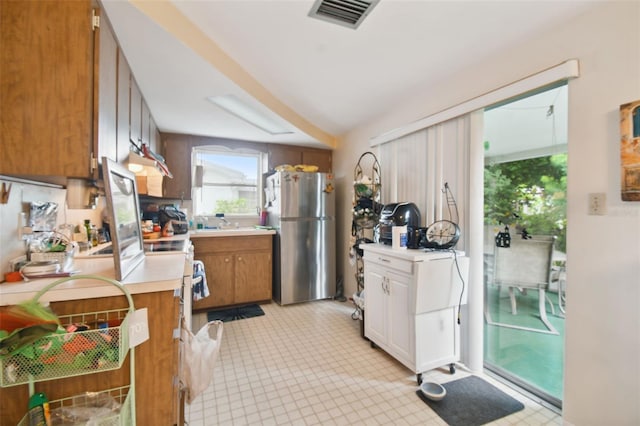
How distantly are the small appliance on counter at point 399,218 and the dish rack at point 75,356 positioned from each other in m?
Answer: 1.93

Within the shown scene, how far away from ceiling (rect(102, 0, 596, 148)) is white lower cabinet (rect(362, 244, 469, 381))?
1.45m

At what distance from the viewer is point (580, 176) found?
150 cm

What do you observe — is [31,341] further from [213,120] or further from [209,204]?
[209,204]

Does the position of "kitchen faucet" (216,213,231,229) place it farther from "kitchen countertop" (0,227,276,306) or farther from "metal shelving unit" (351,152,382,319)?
"kitchen countertop" (0,227,276,306)

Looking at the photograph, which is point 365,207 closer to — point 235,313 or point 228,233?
point 228,233

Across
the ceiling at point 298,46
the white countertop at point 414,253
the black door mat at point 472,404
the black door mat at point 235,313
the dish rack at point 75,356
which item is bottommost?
the black door mat at point 472,404

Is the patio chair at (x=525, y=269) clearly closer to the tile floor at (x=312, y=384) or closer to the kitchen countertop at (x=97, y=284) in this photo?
the tile floor at (x=312, y=384)

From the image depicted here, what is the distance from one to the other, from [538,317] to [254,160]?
12.3ft

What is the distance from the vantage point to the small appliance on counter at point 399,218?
2339 millimetres

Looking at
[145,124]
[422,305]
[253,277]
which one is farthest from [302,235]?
[145,124]

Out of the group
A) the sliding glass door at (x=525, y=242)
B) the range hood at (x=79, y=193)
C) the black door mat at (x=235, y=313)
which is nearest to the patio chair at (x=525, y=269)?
the sliding glass door at (x=525, y=242)

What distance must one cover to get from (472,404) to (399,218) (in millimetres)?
1347

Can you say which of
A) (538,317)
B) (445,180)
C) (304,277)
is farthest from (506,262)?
(304,277)

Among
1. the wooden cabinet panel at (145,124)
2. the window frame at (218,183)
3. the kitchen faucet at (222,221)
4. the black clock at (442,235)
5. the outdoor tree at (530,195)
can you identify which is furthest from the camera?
the kitchen faucet at (222,221)
